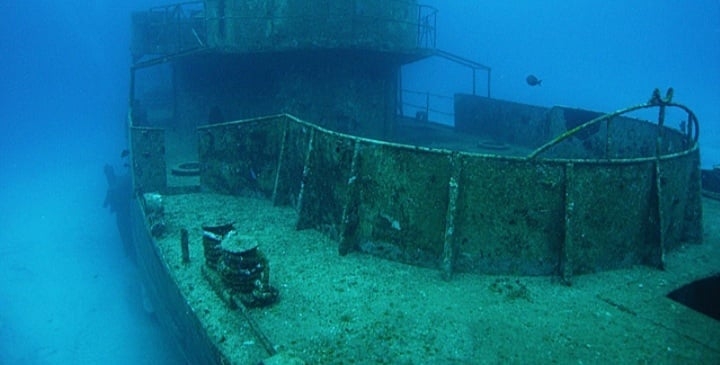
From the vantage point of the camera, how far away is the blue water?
44.3ft

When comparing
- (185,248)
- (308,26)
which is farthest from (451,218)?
(308,26)

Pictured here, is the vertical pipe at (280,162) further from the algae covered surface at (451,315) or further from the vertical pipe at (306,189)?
the algae covered surface at (451,315)

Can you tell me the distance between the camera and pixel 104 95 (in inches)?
4481

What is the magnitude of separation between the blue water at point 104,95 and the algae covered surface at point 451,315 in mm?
4794

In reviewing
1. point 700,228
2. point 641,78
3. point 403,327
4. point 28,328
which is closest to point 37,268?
point 28,328

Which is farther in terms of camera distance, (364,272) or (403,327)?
(364,272)

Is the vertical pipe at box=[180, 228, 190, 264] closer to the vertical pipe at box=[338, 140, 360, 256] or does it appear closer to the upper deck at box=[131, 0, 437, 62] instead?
the vertical pipe at box=[338, 140, 360, 256]

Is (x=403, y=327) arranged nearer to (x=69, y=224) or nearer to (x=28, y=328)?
(x=28, y=328)

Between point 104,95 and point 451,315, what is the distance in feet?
424

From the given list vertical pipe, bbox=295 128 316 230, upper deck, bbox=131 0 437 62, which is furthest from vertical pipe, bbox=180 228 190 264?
upper deck, bbox=131 0 437 62

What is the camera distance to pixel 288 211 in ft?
29.2

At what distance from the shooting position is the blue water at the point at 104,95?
13.5m

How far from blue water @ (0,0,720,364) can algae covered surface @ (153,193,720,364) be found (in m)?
4.79

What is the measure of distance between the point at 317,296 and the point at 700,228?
268 inches
